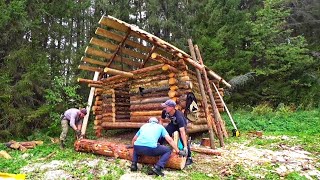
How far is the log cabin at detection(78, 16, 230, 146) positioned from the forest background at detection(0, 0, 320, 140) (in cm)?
167

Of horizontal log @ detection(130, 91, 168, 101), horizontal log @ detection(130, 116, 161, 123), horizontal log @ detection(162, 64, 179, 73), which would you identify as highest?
horizontal log @ detection(162, 64, 179, 73)

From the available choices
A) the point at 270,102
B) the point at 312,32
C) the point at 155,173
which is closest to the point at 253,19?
the point at 312,32

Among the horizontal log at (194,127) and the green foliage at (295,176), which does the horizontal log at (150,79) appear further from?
the green foliage at (295,176)

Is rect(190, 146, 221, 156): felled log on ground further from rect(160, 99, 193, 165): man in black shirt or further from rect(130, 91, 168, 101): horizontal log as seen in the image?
rect(130, 91, 168, 101): horizontal log

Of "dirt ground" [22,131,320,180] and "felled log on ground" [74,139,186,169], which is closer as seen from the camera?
"dirt ground" [22,131,320,180]

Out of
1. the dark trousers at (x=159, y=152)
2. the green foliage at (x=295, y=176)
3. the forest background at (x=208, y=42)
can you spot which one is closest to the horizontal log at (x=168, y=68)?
the dark trousers at (x=159, y=152)

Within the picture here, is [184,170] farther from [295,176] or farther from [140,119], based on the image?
[140,119]

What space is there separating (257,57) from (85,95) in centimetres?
1253

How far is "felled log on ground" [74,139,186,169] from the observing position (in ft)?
21.8

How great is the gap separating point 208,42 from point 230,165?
466 inches

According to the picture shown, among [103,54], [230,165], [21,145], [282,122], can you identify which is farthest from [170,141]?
[282,122]

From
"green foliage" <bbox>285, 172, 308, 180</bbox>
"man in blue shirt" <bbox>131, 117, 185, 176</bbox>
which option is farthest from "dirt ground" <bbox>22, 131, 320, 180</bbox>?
"man in blue shirt" <bbox>131, 117, 185, 176</bbox>

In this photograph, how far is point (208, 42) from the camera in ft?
58.4

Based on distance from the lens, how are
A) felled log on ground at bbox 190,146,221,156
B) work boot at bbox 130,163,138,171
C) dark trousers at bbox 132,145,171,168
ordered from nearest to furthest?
dark trousers at bbox 132,145,171,168, work boot at bbox 130,163,138,171, felled log on ground at bbox 190,146,221,156
